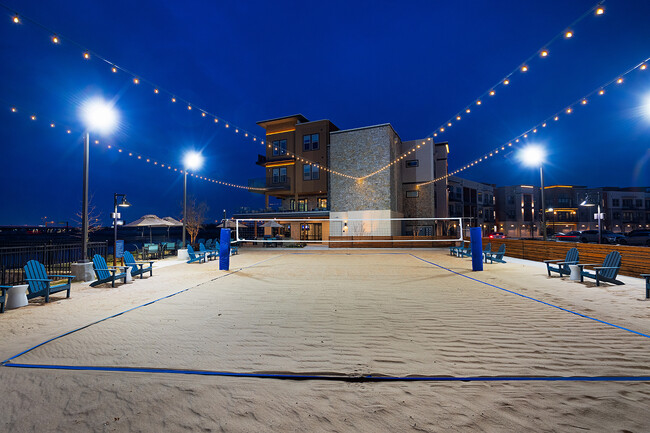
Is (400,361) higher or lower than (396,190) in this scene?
lower

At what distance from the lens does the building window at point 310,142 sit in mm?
32562

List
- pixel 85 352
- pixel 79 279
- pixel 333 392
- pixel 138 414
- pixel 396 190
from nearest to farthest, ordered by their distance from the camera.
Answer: pixel 138 414 → pixel 333 392 → pixel 85 352 → pixel 79 279 → pixel 396 190

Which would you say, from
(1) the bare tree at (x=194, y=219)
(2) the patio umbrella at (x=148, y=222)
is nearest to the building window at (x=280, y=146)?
(1) the bare tree at (x=194, y=219)

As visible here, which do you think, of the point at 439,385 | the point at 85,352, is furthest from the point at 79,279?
the point at 439,385

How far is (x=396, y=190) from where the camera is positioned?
30.7 m

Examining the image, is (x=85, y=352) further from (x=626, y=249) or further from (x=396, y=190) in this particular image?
(x=396, y=190)

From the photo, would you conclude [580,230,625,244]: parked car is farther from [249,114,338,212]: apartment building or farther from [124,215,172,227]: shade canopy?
[124,215,172,227]: shade canopy

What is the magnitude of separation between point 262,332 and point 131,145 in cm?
13517

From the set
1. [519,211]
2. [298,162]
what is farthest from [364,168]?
[519,211]

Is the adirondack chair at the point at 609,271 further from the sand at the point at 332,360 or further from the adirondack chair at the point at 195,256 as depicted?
the adirondack chair at the point at 195,256

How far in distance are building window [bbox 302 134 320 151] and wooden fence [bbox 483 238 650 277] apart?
2160 cm

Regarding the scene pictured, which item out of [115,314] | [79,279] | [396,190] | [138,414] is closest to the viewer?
[138,414]

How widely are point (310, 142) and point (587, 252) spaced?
86.6 feet

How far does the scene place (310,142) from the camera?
32812 mm
